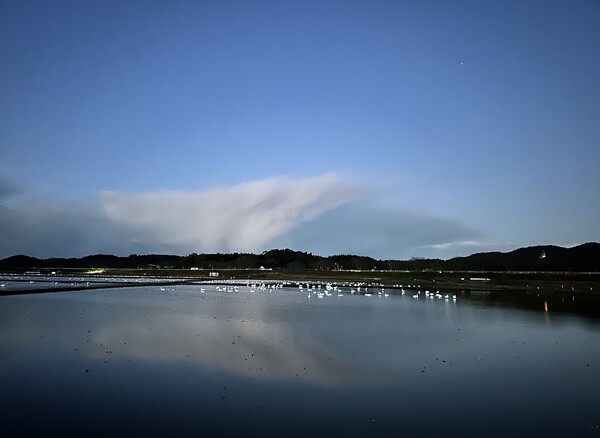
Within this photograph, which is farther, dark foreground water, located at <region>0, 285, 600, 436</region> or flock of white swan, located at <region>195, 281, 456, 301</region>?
flock of white swan, located at <region>195, 281, 456, 301</region>

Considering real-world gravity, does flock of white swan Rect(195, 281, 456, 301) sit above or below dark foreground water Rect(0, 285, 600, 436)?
above

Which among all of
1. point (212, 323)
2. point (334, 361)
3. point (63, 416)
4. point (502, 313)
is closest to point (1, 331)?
point (212, 323)

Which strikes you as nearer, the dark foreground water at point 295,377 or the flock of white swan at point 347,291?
the dark foreground water at point 295,377

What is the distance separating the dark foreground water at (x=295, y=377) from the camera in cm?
1367

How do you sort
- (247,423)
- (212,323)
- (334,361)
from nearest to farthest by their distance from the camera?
1. (247,423)
2. (334,361)
3. (212,323)

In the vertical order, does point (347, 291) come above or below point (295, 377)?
above

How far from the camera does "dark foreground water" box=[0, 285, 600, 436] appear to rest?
1367 centimetres

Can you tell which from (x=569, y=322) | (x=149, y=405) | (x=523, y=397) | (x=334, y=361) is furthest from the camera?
(x=569, y=322)

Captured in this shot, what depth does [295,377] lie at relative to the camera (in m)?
18.9

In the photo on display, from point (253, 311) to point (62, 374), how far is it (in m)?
25.7

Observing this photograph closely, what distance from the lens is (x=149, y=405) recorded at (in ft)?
49.4

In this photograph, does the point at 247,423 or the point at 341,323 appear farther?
the point at 341,323

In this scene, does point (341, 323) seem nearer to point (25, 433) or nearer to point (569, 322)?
point (569, 322)

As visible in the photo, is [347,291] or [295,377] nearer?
[295,377]
